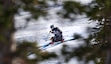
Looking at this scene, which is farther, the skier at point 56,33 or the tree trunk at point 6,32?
the skier at point 56,33

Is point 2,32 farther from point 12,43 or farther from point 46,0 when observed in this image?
point 46,0

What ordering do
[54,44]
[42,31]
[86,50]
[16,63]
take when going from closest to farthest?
[16,63]
[86,50]
[54,44]
[42,31]

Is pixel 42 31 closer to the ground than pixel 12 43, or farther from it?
closer to the ground

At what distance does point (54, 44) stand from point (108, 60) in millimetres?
13954

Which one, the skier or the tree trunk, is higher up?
the tree trunk

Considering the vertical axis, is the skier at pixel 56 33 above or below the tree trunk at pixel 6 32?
below

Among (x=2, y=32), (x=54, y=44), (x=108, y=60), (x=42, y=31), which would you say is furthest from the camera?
(x=42, y=31)

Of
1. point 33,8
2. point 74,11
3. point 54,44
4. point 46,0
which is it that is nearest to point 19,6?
point 33,8

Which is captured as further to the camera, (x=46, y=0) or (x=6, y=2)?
(x=46, y=0)

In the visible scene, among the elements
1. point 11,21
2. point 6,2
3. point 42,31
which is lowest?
point 42,31

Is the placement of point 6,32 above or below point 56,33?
above

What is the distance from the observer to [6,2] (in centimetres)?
373

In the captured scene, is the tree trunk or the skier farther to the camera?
the skier

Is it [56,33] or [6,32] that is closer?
[6,32]
